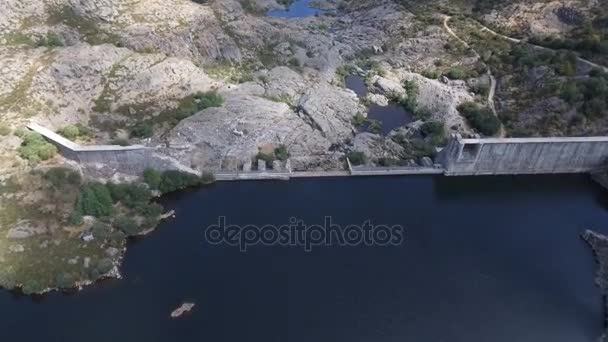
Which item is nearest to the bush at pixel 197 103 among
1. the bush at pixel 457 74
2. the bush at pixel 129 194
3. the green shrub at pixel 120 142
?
the green shrub at pixel 120 142

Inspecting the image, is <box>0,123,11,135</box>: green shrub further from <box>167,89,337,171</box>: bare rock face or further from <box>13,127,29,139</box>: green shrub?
<box>167,89,337,171</box>: bare rock face

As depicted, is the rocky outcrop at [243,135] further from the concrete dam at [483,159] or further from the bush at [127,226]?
the bush at [127,226]

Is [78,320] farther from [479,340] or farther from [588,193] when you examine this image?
[588,193]

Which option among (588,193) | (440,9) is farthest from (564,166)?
(440,9)

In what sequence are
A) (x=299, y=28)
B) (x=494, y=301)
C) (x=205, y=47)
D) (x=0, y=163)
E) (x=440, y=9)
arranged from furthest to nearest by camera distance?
(x=440, y=9)
(x=299, y=28)
(x=205, y=47)
(x=0, y=163)
(x=494, y=301)

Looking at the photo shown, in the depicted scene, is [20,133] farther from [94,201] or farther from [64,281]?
[64,281]

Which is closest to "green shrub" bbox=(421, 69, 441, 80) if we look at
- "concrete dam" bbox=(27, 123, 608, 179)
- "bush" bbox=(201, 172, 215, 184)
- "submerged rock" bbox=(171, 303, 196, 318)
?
"concrete dam" bbox=(27, 123, 608, 179)
